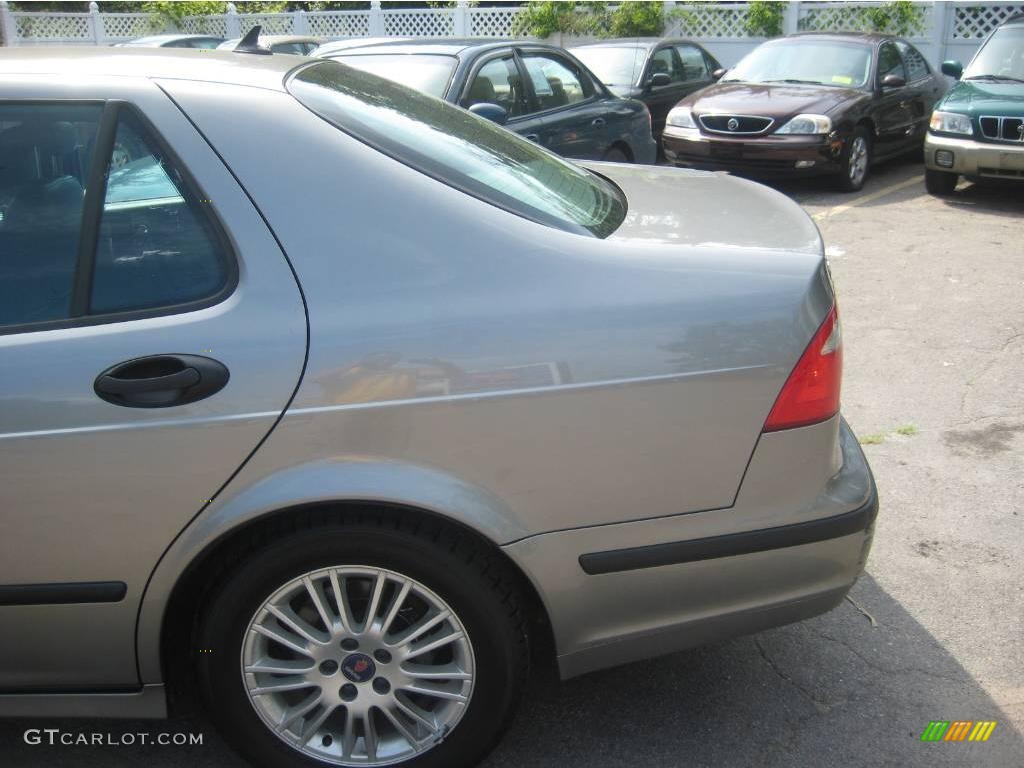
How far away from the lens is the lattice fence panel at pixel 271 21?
71.7 ft

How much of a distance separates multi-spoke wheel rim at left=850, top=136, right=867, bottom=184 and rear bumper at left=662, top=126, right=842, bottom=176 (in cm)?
33

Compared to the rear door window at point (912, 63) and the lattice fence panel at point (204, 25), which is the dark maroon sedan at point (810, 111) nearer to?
the rear door window at point (912, 63)

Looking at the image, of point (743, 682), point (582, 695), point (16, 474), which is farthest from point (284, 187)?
point (743, 682)

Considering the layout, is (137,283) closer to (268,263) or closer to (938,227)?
(268,263)

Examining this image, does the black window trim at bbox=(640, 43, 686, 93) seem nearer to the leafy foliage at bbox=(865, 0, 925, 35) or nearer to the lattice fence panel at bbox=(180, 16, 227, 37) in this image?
the leafy foliage at bbox=(865, 0, 925, 35)

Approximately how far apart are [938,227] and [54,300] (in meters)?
7.77

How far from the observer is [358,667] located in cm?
251

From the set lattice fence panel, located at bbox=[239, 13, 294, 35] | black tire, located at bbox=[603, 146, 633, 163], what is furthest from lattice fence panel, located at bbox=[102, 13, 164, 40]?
black tire, located at bbox=[603, 146, 633, 163]

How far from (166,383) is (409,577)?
67 centimetres

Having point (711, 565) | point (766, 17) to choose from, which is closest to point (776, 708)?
point (711, 565)

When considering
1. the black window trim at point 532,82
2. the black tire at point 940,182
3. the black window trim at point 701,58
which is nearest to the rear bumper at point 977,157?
the black tire at point 940,182

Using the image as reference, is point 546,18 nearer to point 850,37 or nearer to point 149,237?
point 850,37

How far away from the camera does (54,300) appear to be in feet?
7.82

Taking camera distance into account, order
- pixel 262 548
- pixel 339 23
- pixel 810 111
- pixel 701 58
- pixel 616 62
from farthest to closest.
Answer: pixel 339 23 → pixel 701 58 → pixel 616 62 → pixel 810 111 → pixel 262 548
